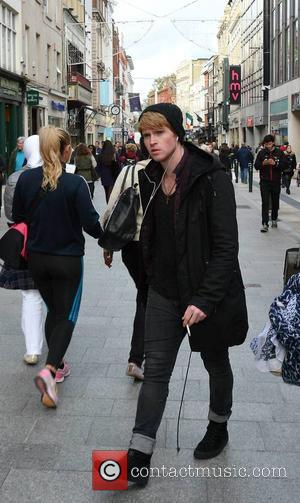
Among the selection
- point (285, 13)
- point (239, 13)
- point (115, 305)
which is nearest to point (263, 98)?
point (285, 13)

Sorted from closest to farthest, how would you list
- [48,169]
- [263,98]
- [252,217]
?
[48,169] → [252,217] → [263,98]

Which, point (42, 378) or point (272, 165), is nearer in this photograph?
point (42, 378)

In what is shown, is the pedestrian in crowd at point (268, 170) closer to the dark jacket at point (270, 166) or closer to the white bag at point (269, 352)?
the dark jacket at point (270, 166)

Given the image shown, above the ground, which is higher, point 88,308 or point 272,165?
point 272,165

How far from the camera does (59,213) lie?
434 centimetres

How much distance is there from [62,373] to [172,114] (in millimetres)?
2490

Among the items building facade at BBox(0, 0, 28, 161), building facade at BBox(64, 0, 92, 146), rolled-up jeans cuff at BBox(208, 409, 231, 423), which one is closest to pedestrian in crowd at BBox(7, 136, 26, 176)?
rolled-up jeans cuff at BBox(208, 409, 231, 423)

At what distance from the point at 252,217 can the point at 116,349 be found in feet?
36.1

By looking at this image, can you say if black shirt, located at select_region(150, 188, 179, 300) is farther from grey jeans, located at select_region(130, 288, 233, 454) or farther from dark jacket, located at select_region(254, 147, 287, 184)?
dark jacket, located at select_region(254, 147, 287, 184)

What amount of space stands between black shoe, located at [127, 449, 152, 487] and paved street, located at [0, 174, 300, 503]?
0.05 meters

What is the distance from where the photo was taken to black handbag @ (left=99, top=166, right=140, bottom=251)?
400 centimetres

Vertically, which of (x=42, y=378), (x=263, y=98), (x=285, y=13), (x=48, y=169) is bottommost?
(x=42, y=378)

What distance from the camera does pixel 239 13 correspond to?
63750 millimetres

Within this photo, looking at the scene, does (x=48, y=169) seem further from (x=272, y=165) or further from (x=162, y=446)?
(x=272, y=165)
